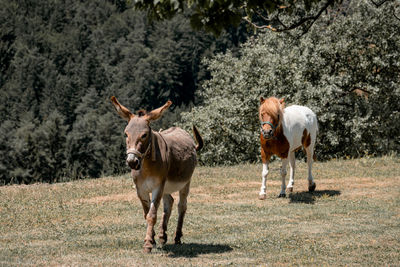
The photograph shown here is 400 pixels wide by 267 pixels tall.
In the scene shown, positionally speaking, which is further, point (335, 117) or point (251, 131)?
point (251, 131)

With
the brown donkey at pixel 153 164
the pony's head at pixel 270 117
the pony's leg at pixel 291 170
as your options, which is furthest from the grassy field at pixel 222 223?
the pony's head at pixel 270 117

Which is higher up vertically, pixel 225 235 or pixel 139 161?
pixel 139 161

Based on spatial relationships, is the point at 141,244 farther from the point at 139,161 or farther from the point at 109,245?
the point at 139,161

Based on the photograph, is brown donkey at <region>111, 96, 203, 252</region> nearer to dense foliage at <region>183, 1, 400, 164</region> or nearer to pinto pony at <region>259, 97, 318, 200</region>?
pinto pony at <region>259, 97, 318, 200</region>

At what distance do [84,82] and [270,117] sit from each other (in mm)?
145029

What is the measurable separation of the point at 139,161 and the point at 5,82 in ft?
551

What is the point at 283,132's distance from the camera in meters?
16.4

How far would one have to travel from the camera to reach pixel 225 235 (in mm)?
11805

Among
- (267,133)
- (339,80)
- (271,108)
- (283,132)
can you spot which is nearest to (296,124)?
(283,132)

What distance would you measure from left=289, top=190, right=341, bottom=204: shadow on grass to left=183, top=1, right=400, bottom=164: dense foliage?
1485cm

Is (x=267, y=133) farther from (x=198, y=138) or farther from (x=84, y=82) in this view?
(x=84, y=82)

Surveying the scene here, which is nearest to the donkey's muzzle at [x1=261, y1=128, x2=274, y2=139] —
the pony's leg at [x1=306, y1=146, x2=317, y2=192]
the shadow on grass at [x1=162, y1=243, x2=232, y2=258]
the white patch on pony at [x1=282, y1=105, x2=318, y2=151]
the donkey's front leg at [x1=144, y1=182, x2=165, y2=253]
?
the white patch on pony at [x1=282, y1=105, x2=318, y2=151]

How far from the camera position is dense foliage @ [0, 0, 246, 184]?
99500 mm

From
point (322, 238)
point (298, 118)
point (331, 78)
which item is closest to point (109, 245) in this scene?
point (322, 238)
